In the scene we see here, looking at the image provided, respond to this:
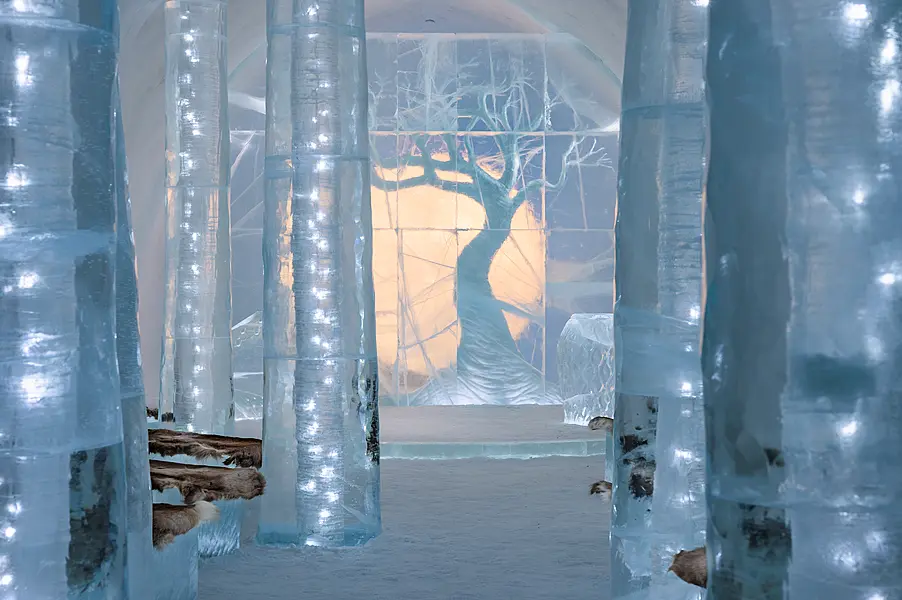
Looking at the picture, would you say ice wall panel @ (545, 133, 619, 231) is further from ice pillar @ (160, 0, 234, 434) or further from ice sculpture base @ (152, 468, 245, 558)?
ice sculpture base @ (152, 468, 245, 558)

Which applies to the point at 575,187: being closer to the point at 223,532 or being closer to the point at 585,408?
the point at 585,408

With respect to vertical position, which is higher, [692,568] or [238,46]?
[238,46]

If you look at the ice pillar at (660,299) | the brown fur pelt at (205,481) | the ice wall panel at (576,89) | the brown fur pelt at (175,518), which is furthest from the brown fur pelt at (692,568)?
the ice wall panel at (576,89)

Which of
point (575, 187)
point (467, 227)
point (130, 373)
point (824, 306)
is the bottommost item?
point (130, 373)

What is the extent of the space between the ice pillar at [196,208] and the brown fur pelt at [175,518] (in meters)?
3.59

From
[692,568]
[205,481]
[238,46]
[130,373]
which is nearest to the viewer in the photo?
[692,568]

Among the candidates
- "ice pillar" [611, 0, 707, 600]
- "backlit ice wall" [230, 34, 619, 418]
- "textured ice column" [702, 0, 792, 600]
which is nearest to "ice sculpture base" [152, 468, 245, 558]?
"ice pillar" [611, 0, 707, 600]

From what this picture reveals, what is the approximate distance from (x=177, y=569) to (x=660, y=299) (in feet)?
6.86

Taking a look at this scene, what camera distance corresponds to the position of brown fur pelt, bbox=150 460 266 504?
519 cm

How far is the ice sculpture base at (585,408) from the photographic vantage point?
34.9 feet

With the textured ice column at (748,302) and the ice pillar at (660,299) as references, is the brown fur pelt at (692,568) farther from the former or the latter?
the textured ice column at (748,302)

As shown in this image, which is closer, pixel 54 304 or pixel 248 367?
pixel 54 304

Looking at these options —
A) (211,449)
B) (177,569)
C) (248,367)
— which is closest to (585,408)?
(248,367)

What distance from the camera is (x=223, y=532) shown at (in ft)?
19.1
